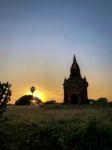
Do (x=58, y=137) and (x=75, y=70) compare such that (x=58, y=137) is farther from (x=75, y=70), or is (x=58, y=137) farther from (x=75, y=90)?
(x=75, y=70)

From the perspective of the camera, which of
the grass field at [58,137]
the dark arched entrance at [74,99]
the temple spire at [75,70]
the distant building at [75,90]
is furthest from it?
the temple spire at [75,70]

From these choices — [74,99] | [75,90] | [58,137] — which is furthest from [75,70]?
[58,137]

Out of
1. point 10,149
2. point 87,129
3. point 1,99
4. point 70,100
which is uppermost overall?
point 70,100

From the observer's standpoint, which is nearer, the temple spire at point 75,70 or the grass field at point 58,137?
the grass field at point 58,137

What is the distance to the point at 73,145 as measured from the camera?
1211 cm

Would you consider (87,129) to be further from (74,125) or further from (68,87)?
(68,87)

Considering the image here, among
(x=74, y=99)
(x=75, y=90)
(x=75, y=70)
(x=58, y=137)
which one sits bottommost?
(x=58, y=137)

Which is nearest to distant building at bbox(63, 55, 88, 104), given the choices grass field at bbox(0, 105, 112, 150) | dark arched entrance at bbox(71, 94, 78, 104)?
dark arched entrance at bbox(71, 94, 78, 104)

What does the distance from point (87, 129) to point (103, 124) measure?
1.58 m

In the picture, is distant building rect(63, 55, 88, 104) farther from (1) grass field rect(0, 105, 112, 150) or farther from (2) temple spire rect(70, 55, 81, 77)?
(1) grass field rect(0, 105, 112, 150)

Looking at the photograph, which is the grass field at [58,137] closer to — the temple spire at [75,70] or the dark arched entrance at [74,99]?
the dark arched entrance at [74,99]

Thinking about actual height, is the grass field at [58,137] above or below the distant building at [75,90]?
below

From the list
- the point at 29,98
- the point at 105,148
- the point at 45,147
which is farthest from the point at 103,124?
the point at 29,98

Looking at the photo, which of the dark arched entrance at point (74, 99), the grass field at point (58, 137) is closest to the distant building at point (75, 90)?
the dark arched entrance at point (74, 99)
